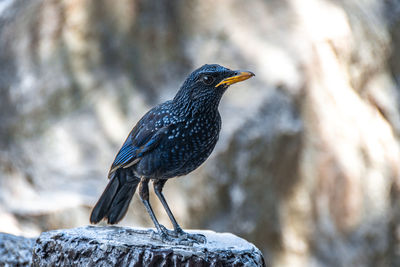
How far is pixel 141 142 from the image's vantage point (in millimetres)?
3129

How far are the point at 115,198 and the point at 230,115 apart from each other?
2610 millimetres

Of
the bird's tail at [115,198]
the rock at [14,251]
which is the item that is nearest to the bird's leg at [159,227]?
the bird's tail at [115,198]

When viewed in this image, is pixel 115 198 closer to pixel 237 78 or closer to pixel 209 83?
pixel 209 83

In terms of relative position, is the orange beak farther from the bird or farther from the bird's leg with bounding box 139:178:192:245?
the bird's leg with bounding box 139:178:192:245

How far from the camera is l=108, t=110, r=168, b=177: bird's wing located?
10.0 ft

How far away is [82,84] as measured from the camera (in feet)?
19.5

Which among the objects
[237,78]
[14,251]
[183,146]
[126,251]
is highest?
[237,78]

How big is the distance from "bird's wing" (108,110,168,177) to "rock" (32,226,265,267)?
440 millimetres

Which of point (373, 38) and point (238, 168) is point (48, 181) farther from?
point (373, 38)

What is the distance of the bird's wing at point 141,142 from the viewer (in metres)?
3.05

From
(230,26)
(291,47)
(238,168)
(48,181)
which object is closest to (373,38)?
(291,47)

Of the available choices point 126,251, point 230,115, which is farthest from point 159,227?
point 230,115

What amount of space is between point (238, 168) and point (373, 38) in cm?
260

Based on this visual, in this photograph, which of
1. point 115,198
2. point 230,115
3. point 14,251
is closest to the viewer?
point 115,198
